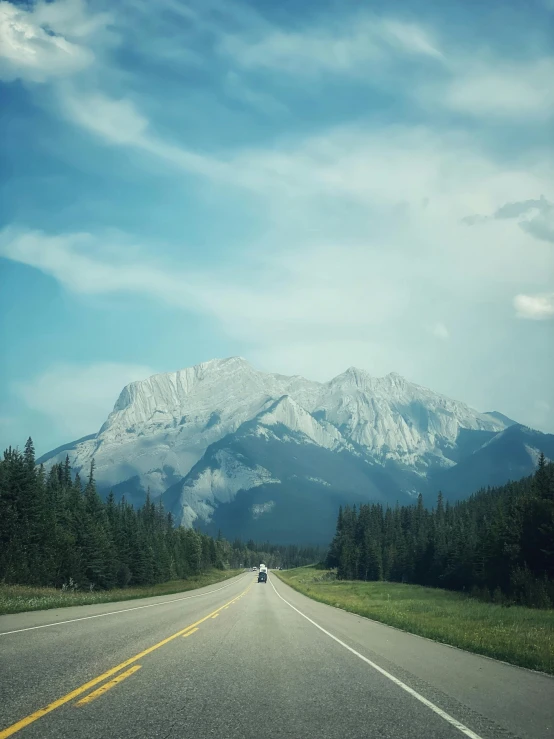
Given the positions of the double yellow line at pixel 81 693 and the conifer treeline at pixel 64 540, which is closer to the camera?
the double yellow line at pixel 81 693

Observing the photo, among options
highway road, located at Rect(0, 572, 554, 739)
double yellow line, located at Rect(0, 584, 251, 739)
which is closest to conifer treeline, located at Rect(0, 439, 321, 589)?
highway road, located at Rect(0, 572, 554, 739)

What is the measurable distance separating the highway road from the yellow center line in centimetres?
4

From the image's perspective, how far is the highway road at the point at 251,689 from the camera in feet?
24.4

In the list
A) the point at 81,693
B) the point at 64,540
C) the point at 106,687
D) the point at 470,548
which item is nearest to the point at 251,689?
the point at 106,687

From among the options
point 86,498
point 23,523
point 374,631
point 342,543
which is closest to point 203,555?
point 342,543

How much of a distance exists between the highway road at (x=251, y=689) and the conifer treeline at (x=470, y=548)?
33060 mm

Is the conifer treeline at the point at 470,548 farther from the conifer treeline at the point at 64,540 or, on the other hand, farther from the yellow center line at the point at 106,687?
the conifer treeline at the point at 64,540

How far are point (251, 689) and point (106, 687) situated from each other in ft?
7.89

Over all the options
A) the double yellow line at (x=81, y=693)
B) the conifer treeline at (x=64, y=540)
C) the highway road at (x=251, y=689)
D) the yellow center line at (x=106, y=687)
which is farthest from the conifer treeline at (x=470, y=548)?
the conifer treeline at (x=64, y=540)

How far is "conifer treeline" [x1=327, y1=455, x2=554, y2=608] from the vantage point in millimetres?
52219

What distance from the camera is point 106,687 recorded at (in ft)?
30.3

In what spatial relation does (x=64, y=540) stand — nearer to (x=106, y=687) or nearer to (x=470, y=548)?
(x=470, y=548)

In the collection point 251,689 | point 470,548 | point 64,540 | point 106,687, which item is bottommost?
point 470,548

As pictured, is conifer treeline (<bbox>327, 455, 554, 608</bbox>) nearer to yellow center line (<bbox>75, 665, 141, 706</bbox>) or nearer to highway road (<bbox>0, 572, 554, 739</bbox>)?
highway road (<bbox>0, 572, 554, 739</bbox>)
